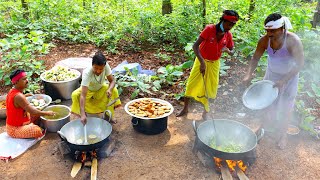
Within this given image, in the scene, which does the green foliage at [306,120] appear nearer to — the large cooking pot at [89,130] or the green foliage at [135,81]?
the green foliage at [135,81]

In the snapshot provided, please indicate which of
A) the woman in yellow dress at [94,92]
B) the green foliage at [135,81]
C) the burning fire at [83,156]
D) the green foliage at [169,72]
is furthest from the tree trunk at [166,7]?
the burning fire at [83,156]

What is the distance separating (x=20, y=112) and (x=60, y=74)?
4.48 ft

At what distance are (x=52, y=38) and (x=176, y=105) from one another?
466 cm

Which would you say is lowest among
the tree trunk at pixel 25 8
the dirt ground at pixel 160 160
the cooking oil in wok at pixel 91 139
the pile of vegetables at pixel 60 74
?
the dirt ground at pixel 160 160

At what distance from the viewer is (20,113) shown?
3506mm

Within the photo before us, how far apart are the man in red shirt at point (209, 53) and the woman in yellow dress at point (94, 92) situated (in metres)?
1.19

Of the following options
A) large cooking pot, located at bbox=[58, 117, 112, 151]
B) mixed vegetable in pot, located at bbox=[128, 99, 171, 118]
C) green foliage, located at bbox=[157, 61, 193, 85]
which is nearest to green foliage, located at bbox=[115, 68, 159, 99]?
green foliage, located at bbox=[157, 61, 193, 85]

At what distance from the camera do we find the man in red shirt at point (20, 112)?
3.35 m

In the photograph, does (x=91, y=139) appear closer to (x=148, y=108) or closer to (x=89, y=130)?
(x=89, y=130)

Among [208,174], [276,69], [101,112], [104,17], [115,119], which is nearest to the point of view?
[208,174]

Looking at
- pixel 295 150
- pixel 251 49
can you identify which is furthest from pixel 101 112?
pixel 251 49

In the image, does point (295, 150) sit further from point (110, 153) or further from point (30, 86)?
point (30, 86)

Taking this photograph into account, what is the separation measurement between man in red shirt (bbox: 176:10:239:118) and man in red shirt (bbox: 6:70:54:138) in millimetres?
2068

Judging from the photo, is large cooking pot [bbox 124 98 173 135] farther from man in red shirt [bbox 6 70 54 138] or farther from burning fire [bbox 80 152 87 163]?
man in red shirt [bbox 6 70 54 138]
